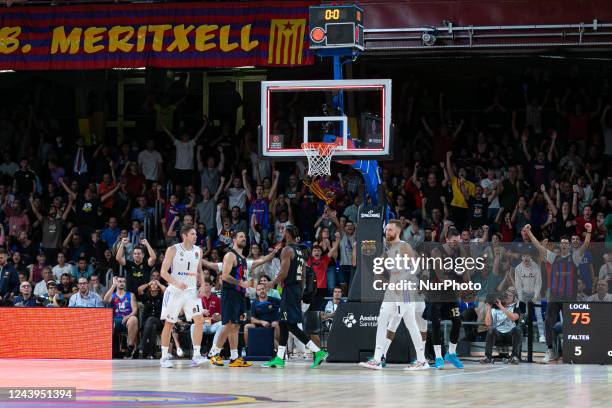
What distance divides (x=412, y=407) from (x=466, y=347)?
30.8 ft

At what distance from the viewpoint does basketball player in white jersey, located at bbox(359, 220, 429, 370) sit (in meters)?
18.0

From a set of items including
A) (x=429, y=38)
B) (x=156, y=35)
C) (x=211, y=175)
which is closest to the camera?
(x=429, y=38)

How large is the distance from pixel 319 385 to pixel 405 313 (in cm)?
321

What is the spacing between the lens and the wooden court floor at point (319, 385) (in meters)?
13.0

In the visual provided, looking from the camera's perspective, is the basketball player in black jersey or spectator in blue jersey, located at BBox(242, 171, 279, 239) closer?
the basketball player in black jersey

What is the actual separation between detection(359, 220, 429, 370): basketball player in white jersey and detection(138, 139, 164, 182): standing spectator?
12.0m

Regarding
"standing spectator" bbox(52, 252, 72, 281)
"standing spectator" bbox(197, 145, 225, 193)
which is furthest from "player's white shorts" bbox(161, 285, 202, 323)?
"standing spectator" bbox(197, 145, 225, 193)

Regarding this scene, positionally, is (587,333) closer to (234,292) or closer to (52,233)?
(234,292)

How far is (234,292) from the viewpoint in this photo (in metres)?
19.0

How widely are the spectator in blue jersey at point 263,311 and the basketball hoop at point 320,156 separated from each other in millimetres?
2947

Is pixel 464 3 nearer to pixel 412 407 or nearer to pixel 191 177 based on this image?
pixel 191 177

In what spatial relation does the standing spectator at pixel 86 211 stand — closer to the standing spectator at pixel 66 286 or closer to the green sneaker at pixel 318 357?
A: the standing spectator at pixel 66 286

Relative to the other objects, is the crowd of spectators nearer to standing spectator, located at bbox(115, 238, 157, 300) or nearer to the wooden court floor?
Answer: standing spectator, located at bbox(115, 238, 157, 300)

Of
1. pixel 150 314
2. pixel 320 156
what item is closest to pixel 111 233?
pixel 150 314
